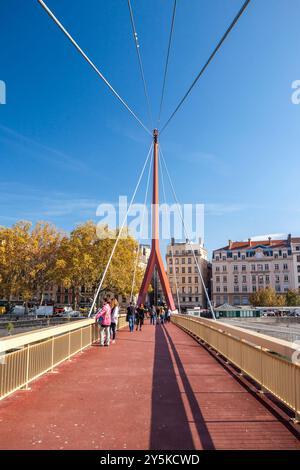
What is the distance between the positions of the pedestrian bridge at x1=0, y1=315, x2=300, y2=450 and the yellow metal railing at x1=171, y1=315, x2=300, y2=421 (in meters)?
0.01

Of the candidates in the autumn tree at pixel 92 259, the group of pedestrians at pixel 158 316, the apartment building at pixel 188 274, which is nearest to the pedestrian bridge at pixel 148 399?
the group of pedestrians at pixel 158 316

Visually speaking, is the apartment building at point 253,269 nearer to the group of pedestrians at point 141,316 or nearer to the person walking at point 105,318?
the group of pedestrians at point 141,316

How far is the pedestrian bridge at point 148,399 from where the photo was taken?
4461mm

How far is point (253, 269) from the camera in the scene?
304 ft

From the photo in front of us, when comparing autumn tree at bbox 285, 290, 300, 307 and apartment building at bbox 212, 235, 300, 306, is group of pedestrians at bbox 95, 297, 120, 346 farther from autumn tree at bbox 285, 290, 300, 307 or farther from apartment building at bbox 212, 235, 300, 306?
apartment building at bbox 212, 235, 300, 306

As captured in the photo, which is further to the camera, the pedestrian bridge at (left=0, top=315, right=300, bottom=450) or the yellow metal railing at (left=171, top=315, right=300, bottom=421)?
the yellow metal railing at (left=171, top=315, right=300, bottom=421)

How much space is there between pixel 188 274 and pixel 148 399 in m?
92.2

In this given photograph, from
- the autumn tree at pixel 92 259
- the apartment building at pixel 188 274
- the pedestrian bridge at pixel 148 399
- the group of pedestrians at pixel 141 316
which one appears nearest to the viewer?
the pedestrian bridge at pixel 148 399

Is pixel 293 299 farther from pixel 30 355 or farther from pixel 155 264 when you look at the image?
pixel 30 355

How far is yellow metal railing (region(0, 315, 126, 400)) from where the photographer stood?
604cm

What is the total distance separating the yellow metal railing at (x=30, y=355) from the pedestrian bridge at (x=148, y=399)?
2 centimetres

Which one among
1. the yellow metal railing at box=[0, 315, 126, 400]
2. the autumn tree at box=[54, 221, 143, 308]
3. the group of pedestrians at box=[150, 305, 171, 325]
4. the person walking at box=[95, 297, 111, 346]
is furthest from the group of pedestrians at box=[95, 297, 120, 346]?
the autumn tree at box=[54, 221, 143, 308]

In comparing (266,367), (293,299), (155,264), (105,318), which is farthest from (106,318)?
(293,299)
